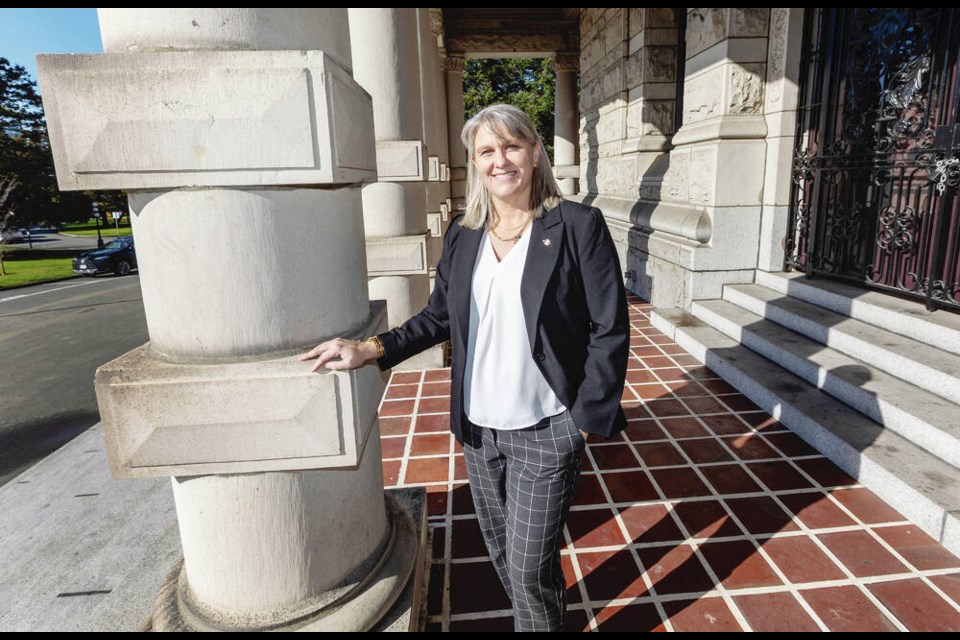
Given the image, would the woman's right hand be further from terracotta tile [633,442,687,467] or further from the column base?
terracotta tile [633,442,687,467]

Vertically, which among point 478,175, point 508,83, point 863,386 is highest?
point 508,83

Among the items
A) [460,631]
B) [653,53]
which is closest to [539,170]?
[460,631]

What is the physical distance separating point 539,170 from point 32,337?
12.5 meters

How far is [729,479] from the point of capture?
348 centimetres

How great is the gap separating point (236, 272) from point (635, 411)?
12.2 ft

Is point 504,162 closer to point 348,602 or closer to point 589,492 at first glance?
point 348,602

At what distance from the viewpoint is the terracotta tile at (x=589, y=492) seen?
3307mm

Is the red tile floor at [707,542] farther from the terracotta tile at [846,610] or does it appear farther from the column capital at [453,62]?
the column capital at [453,62]

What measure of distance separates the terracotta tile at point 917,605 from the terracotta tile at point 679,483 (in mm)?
978

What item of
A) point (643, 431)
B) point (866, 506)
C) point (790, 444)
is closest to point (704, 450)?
point (643, 431)

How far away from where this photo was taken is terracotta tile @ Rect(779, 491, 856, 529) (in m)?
3.02

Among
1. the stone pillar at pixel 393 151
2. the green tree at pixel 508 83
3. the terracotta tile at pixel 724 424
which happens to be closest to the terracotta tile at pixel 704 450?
the terracotta tile at pixel 724 424

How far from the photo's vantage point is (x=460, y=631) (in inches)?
93.4

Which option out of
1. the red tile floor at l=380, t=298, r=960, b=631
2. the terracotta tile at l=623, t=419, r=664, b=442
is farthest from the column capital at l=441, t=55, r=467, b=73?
the terracotta tile at l=623, t=419, r=664, b=442
